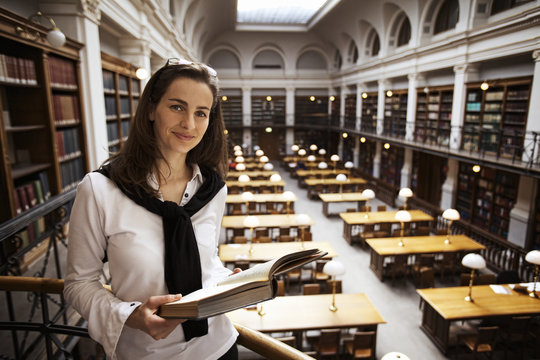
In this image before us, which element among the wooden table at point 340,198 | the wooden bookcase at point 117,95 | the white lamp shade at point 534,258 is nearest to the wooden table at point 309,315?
the white lamp shade at point 534,258

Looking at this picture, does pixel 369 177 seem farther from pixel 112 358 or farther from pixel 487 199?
pixel 112 358

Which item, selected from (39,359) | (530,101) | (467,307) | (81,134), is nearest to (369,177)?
(530,101)

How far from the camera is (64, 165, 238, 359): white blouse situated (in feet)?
3.16

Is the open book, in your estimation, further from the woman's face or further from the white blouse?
the woman's face

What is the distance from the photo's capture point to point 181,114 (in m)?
1.12

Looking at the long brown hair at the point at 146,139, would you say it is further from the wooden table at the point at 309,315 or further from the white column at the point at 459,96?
the white column at the point at 459,96

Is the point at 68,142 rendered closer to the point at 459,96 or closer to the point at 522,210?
the point at 522,210

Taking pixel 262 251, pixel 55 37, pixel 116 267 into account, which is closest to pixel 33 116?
pixel 55 37

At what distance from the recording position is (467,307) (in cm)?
526

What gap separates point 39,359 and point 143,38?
613 cm

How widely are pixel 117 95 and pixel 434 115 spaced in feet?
31.6

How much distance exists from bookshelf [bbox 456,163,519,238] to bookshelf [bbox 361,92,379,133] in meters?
5.85

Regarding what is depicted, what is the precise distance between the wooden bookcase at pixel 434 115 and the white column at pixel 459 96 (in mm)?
322

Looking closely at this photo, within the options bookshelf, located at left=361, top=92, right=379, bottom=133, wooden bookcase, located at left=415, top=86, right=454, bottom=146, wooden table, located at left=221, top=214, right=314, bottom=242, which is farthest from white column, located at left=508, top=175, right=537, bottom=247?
bookshelf, located at left=361, top=92, right=379, bottom=133
